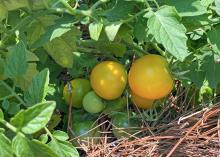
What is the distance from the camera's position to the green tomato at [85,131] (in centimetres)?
154

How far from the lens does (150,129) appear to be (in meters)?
1.53

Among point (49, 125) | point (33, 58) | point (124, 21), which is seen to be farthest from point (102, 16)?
point (49, 125)

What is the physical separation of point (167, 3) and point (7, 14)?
1.49 feet

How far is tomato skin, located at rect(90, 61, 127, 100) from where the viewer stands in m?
1.50

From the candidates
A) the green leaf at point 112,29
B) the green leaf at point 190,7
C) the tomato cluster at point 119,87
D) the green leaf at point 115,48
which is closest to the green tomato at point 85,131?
the tomato cluster at point 119,87

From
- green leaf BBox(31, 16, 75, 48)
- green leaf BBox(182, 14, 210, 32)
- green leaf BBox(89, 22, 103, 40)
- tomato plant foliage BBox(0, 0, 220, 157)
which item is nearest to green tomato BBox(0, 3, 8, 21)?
tomato plant foliage BBox(0, 0, 220, 157)

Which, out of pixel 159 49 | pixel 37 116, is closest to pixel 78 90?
pixel 159 49

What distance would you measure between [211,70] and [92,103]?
369 millimetres

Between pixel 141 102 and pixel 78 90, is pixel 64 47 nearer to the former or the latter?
pixel 78 90

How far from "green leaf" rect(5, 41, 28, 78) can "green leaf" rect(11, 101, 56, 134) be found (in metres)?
0.24

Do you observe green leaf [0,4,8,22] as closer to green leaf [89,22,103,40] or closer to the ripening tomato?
green leaf [89,22,103,40]

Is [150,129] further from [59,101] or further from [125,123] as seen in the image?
[59,101]

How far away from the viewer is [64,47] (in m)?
1.55

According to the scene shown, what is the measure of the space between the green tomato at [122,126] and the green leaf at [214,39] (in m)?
0.35
